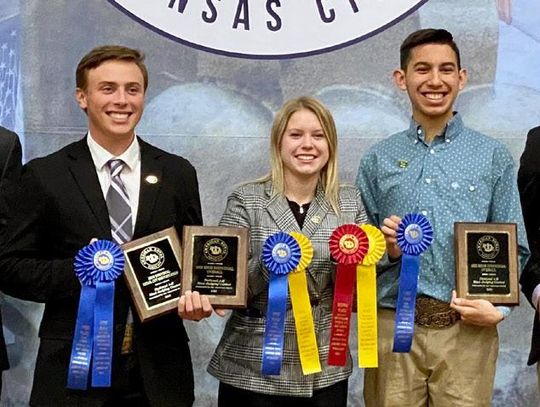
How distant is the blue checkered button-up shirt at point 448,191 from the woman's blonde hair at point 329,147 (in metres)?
0.18

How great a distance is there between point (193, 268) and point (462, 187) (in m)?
0.76

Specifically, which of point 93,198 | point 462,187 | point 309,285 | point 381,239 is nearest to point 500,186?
point 462,187

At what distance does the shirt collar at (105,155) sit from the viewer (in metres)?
2.23

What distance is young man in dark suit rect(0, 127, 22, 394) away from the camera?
Result: 2.42m

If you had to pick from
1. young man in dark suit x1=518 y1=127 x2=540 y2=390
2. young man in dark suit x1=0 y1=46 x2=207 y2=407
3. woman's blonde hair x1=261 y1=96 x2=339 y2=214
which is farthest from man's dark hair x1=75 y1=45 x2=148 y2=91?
young man in dark suit x1=518 y1=127 x2=540 y2=390

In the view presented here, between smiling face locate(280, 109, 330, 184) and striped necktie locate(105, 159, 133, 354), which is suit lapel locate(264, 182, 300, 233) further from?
striped necktie locate(105, 159, 133, 354)

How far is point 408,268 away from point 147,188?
2.31 ft

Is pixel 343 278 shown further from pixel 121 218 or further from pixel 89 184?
pixel 89 184

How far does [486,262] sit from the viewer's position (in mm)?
2252

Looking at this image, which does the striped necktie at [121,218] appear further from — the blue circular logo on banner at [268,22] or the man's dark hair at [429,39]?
the blue circular logo on banner at [268,22]

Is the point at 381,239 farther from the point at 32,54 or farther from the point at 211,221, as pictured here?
the point at 32,54

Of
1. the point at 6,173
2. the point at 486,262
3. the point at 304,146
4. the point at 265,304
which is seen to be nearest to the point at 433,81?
the point at 304,146

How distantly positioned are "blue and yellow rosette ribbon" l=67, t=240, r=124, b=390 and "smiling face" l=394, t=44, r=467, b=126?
94 centimetres

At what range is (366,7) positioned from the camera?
3.17 metres
